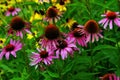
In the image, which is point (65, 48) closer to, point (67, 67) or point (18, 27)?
point (67, 67)

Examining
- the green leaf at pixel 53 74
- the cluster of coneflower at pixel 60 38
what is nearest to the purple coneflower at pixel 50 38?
the cluster of coneflower at pixel 60 38

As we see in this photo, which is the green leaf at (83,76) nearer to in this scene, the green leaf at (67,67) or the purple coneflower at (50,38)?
the green leaf at (67,67)

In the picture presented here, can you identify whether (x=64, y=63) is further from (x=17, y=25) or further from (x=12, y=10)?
(x=12, y=10)

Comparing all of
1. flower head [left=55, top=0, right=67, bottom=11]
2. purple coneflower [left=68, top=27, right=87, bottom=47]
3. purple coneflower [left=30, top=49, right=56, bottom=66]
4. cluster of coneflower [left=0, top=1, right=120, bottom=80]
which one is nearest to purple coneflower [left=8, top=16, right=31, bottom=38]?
cluster of coneflower [left=0, top=1, right=120, bottom=80]

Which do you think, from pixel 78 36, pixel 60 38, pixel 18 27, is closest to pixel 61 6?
pixel 18 27

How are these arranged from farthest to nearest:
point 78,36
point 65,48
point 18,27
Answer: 1. point 18,27
2. point 78,36
3. point 65,48

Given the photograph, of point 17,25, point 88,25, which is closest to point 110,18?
point 88,25

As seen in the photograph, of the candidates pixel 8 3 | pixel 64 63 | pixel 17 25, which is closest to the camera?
pixel 64 63
